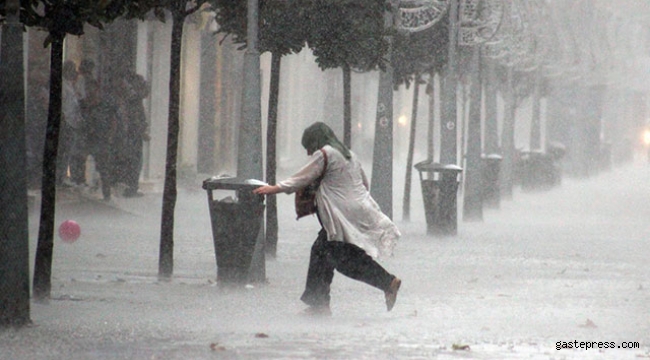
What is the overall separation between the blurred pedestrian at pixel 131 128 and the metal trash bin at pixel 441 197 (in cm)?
498

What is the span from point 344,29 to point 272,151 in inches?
60.5

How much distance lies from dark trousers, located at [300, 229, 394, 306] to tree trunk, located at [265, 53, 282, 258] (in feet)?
16.6

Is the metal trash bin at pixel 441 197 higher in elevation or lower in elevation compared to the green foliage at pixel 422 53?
lower

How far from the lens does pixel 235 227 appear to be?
14.9 metres

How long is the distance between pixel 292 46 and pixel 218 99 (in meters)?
23.7

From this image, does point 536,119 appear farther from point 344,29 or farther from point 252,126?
point 252,126

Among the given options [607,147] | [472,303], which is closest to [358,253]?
[472,303]

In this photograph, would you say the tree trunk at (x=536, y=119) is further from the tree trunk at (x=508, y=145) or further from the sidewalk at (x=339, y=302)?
the sidewalk at (x=339, y=302)

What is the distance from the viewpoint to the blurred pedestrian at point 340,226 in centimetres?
1299

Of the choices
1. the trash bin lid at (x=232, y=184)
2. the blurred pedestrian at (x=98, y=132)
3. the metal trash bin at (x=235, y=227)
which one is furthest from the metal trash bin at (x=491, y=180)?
the trash bin lid at (x=232, y=184)

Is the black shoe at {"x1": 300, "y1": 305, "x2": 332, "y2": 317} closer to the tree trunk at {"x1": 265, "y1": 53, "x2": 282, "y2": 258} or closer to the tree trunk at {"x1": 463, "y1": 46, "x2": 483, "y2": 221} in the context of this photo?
the tree trunk at {"x1": 265, "y1": 53, "x2": 282, "y2": 258}

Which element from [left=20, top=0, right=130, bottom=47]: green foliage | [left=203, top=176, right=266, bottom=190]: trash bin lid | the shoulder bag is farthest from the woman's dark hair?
[left=20, top=0, right=130, bottom=47]: green foliage

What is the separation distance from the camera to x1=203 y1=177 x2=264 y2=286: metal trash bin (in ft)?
48.5

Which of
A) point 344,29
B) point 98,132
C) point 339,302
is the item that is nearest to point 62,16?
point 339,302
